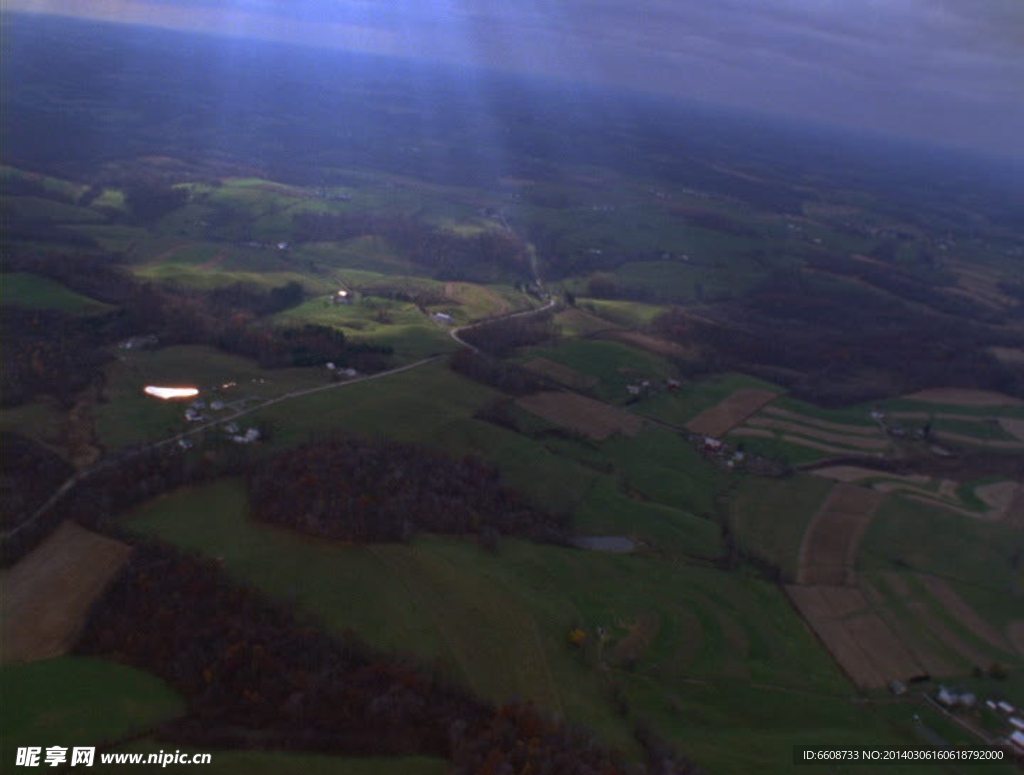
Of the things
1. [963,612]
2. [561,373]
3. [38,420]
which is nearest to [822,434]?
[561,373]

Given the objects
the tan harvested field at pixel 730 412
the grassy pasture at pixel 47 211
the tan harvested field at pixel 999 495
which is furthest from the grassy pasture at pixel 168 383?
the grassy pasture at pixel 47 211

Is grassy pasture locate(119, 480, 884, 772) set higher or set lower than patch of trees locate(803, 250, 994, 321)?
lower

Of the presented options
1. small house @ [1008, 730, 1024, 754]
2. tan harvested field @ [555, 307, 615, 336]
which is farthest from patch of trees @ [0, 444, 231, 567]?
tan harvested field @ [555, 307, 615, 336]

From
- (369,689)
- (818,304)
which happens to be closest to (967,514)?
(369,689)

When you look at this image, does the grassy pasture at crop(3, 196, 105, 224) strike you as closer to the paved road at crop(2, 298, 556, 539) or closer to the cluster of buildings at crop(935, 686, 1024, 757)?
the paved road at crop(2, 298, 556, 539)

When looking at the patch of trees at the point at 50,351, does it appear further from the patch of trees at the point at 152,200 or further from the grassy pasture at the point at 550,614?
the patch of trees at the point at 152,200
